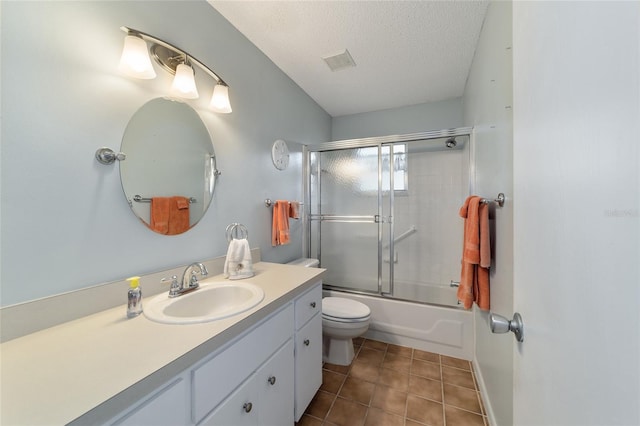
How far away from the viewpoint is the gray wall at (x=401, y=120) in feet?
8.57

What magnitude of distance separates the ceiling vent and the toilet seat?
6.73ft

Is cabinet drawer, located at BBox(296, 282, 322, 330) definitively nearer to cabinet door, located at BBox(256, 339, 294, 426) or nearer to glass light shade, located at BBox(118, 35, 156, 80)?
cabinet door, located at BBox(256, 339, 294, 426)

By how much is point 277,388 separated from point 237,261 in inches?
26.3

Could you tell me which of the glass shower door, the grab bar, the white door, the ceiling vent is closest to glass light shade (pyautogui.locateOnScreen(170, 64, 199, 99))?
the ceiling vent

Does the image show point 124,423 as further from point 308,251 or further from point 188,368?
point 308,251

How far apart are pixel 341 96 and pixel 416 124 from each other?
3.19ft

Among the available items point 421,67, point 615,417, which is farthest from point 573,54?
point 421,67

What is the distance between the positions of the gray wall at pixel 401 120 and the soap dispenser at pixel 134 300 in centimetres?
279

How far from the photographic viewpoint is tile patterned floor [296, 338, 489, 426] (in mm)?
1354

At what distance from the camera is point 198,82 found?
1.34 metres

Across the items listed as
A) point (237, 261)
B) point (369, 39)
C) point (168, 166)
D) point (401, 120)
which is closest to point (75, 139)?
point (168, 166)

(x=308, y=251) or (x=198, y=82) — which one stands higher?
(x=198, y=82)

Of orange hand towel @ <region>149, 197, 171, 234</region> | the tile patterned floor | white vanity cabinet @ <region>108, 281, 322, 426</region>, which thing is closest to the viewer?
white vanity cabinet @ <region>108, 281, 322, 426</region>

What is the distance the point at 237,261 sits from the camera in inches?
Result: 53.0
